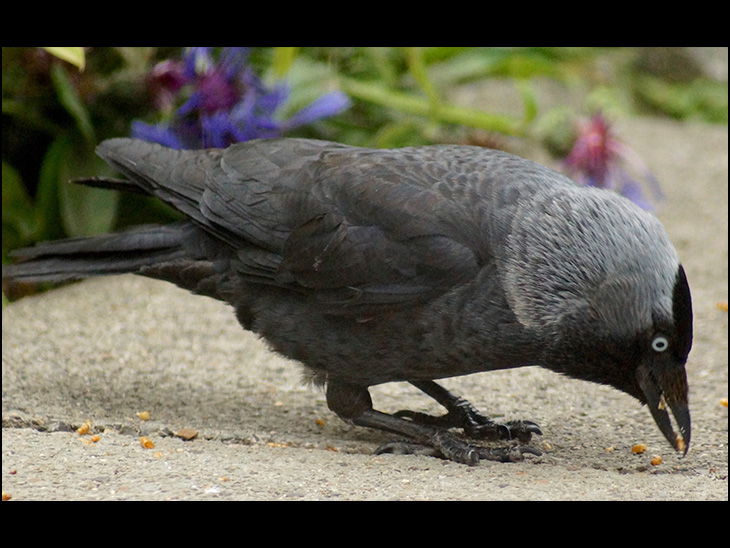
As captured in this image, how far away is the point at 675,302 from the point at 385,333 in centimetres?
106

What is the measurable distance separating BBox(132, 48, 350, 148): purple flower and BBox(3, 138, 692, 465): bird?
1.06 metres

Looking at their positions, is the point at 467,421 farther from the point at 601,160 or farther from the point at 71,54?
the point at 601,160

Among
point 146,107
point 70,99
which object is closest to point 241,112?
point 146,107

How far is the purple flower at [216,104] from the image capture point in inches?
201

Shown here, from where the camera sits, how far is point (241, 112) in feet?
17.0

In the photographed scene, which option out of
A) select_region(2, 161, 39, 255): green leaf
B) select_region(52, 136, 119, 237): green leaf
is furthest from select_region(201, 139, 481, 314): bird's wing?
select_region(2, 161, 39, 255): green leaf

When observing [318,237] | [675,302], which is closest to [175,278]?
[318,237]

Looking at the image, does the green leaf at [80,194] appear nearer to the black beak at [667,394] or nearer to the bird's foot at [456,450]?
the bird's foot at [456,450]

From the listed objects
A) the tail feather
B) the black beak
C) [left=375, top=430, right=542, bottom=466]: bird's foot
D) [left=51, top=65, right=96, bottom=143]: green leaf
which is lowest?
[left=375, top=430, right=542, bottom=466]: bird's foot

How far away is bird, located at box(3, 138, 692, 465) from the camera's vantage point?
3.29m

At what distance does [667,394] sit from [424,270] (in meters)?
0.98

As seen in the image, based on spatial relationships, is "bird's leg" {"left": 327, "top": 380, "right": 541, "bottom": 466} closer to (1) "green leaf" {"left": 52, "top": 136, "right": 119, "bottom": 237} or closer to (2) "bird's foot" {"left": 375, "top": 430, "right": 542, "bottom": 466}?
(2) "bird's foot" {"left": 375, "top": 430, "right": 542, "bottom": 466}

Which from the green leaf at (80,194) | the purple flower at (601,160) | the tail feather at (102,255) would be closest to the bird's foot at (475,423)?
the tail feather at (102,255)

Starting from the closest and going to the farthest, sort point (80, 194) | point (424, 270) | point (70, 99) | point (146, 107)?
point (424, 270), point (70, 99), point (80, 194), point (146, 107)
